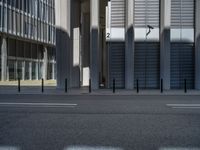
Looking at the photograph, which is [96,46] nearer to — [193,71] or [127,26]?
[127,26]

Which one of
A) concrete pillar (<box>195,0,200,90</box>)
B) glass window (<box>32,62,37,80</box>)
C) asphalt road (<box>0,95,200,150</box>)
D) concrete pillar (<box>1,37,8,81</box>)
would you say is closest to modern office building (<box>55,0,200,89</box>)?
concrete pillar (<box>195,0,200,90</box>)

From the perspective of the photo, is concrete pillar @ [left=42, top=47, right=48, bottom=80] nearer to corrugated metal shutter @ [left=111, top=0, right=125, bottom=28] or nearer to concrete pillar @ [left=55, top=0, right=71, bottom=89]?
concrete pillar @ [left=55, top=0, right=71, bottom=89]

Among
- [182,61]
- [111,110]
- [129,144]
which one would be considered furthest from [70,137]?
[182,61]

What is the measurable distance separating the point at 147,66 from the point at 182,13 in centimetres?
468

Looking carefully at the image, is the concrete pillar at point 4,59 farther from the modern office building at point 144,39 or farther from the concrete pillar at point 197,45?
the concrete pillar at point 197,45

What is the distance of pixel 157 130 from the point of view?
857 cm

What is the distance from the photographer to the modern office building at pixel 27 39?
1768 inches

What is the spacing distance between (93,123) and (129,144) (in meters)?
2.62

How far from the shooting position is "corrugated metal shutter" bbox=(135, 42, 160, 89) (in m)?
25.1

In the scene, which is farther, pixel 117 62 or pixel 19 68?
pixel 19 68

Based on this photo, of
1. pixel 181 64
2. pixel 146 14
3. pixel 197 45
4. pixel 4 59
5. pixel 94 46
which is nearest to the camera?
pixel 94 46

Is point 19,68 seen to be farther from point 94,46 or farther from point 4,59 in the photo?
point 94,46

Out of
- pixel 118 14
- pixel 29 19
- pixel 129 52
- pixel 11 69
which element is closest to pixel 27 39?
pixel 29 19

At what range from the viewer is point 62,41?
25.2m
